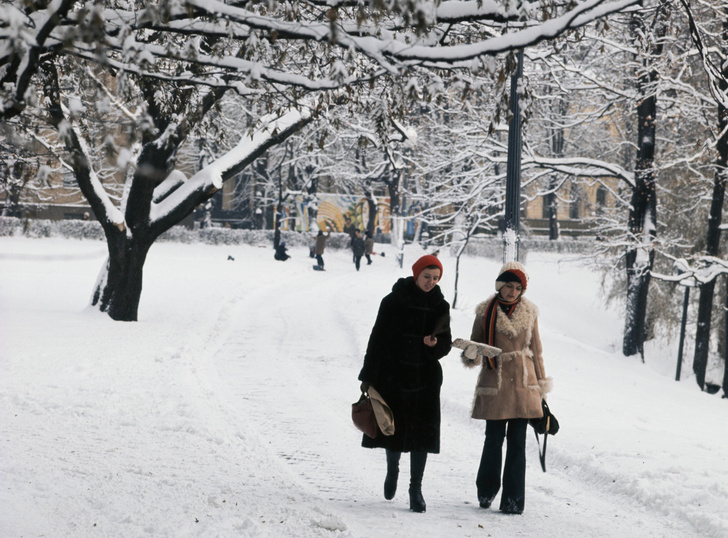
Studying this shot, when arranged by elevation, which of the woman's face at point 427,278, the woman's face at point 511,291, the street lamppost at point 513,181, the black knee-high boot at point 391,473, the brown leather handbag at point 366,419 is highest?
the street lamppost at point 513,181

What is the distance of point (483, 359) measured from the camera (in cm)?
603

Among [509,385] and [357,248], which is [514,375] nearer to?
[509,385]

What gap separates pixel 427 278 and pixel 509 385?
1.00 meters

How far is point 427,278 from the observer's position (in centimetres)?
571

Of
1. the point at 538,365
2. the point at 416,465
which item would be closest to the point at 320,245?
the point at 538,365

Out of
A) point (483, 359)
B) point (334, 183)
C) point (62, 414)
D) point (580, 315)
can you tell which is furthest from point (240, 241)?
point (483, 359)

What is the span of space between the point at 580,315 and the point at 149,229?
1843 centimetres

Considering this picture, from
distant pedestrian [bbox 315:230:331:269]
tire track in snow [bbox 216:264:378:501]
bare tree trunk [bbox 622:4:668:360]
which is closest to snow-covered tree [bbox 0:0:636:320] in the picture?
tire track in snow [bbox 216:264:378:501]

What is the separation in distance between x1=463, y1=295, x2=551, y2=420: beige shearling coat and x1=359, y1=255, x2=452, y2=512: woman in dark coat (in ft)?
1.22

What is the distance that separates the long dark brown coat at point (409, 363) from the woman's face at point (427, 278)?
6 cm

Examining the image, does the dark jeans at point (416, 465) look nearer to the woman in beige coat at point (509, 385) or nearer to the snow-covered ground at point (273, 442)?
the snow-covered ground at point (273, 442)

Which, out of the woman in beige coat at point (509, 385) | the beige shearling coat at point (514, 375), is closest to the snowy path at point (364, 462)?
the woman in beige coat at point (509, 385)

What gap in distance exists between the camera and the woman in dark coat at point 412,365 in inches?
227

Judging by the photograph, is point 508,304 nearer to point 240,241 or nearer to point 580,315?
point 580,315
